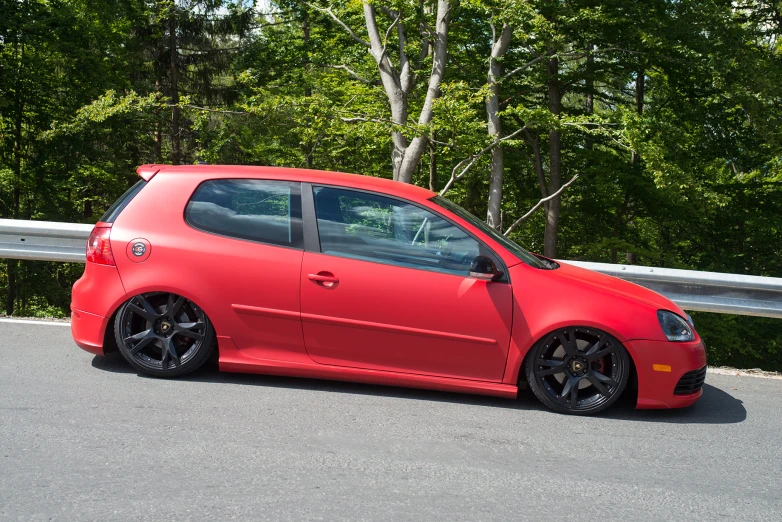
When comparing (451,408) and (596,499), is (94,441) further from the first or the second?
(596,499)

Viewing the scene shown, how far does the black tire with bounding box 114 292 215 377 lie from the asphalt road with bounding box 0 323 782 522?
0.42 feet

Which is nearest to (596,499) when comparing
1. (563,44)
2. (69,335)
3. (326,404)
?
(326,404)

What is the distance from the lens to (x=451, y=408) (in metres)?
5.21

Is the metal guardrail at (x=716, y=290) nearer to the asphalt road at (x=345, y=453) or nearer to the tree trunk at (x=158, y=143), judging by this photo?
the asphalt road at (x=345, y=453)

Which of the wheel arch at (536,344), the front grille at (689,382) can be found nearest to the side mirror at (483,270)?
the wheel arch at (536,344)

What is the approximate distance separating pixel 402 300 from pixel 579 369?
124 centimetres

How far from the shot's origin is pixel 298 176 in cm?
561

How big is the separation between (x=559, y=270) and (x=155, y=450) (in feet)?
9.73

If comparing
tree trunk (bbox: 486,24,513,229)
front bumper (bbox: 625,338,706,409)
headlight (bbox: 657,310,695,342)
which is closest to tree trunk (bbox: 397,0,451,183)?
tree trunk (bbox: 486,24,513,229)

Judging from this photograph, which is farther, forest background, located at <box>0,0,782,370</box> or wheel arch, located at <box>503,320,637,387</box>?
forest background, located at <box>0,0,782,370</box>

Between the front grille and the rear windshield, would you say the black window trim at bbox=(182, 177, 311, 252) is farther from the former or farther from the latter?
the front grille

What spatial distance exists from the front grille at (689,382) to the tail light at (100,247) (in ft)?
12.7

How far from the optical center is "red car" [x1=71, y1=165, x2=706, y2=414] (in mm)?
5219

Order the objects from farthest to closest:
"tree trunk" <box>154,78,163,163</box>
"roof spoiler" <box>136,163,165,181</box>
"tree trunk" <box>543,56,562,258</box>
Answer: "tree trunk" <box>154,78,163,163</box> < "tree trunk" <box>543,56,562,258</box> < "roof spoiler" <box>136,163,165,181</box>
